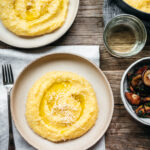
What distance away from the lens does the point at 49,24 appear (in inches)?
67.1

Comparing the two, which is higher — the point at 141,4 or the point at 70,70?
the point at 141,4

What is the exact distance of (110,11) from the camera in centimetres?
174

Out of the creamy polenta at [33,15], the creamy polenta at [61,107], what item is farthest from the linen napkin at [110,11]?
the creamy polenta at [61,107]

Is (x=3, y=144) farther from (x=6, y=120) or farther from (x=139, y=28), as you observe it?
(x=139, y=28)

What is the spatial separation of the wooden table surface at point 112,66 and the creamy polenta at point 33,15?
0.46 ft

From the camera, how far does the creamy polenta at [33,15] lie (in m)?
1.67

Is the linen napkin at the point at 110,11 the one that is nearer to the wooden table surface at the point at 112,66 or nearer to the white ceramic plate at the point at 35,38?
the wooden table surface at the point at 112,66

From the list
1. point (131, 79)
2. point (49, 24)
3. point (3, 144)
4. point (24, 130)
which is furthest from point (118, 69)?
point (3, 144)

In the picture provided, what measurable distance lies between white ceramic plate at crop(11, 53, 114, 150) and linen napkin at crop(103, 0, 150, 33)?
1.32ft

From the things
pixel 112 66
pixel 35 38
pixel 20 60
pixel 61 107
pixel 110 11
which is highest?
pixel 110 11

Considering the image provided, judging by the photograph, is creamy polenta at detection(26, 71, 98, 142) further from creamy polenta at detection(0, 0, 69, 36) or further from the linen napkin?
the linen napkin

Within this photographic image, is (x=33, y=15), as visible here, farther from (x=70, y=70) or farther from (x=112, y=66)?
(x=112, y=66)

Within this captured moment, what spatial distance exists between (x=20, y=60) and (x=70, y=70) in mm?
397

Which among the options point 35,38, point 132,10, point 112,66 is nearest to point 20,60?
point 35,38
